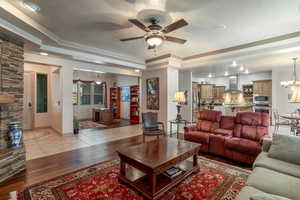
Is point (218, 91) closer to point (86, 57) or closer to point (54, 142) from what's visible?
point (86, 57)

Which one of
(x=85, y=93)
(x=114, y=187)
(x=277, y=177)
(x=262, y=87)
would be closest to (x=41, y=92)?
(x=85, y=93)

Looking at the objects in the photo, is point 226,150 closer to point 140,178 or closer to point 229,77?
point 140,178

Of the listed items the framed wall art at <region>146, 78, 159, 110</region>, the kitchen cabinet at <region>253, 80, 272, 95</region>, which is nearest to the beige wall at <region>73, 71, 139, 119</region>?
the framed wall art at <region>146, 78, 159, 110</region>

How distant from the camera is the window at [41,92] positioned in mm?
6105

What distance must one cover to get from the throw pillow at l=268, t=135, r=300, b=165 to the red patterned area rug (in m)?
0.67

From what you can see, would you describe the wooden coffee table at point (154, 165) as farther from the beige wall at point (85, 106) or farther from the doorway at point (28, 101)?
the beige wall at point (85, 106)

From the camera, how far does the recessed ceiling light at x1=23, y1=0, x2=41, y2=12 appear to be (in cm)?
232

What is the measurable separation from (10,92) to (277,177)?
4.41 metres

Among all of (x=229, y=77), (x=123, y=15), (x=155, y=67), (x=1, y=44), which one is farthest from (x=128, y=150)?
(x=229, y=77)

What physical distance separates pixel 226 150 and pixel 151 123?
7.05 feet

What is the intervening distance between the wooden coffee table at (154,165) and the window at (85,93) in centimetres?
727

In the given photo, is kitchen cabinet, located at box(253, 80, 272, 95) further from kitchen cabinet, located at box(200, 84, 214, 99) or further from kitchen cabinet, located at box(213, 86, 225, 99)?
kitchen cabinet, located at box(200, 84, 214, 99)

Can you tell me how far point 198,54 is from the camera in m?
5.05

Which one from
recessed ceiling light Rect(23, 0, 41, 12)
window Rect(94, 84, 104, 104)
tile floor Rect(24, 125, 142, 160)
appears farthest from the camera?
window Rect(94, 84, 104, 104)
